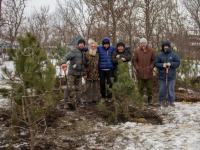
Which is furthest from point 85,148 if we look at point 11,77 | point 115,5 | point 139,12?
point 139,12

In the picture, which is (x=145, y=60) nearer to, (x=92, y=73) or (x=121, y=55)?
(x=121, y=55)

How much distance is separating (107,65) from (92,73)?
0.39 metres

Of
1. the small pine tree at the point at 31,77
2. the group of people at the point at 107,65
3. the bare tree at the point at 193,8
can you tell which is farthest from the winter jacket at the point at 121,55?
the bare tree at the point at 193,8

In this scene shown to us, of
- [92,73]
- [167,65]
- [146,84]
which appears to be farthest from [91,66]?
[167,65]

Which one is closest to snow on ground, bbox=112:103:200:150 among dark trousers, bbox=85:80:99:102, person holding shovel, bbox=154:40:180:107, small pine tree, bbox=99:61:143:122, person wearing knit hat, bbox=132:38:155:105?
small pine tree, bbox=99:61:143:122

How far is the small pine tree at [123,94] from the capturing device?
202 inches

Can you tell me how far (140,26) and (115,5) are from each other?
4.19ft

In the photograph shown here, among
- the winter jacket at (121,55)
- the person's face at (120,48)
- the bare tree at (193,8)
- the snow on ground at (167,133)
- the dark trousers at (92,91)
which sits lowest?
the snow on ground at (167,133)

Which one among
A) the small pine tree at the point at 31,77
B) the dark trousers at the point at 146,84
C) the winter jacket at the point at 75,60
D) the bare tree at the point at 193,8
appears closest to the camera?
the small pine tree at the point at 31,77

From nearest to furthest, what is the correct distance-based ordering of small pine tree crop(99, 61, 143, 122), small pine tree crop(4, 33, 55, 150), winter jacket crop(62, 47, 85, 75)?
small pine tree crop(4, 33, 55, 150) < small pine tree crop(99, 61, 143, 122) < winter jacket crop(62, 47, 85, 75)

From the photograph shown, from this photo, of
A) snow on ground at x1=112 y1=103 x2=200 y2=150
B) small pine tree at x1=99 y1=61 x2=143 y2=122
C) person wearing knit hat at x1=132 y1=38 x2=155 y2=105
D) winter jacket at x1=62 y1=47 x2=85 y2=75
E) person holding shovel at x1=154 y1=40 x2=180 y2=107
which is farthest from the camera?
person wearing knit hat at x1=132 y1=38 x2=155 y2=105

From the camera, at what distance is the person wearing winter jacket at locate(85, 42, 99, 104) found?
5.95 metres

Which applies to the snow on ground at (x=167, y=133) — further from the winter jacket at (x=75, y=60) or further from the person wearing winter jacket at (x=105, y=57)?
the winter jacket at (x=75, y=60)

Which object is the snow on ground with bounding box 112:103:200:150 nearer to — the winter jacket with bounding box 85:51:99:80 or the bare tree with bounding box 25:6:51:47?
the winter jacket with bounding box 85:51:99:80
